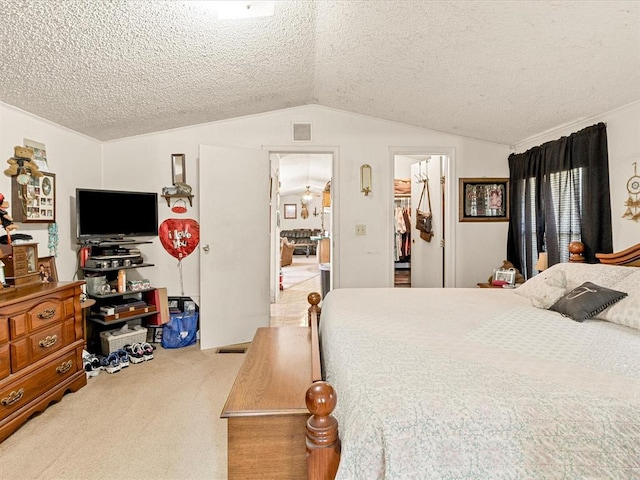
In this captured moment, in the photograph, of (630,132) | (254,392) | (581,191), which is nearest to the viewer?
(254,392)

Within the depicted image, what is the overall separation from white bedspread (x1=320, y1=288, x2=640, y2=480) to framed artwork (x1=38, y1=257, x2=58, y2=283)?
103 inches

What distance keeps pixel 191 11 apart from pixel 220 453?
7.84 ft

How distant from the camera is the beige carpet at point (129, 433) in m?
1.72

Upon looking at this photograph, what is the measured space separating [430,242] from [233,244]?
100 inches

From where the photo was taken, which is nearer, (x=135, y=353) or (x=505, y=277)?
(x=135, y=353)

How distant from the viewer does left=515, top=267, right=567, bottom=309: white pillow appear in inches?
80.0

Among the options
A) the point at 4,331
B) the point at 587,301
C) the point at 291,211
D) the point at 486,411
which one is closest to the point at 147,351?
the point at 4,331

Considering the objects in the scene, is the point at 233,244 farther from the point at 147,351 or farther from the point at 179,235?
the point at 147,351

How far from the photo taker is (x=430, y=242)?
4555 mm

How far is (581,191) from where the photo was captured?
2713mm

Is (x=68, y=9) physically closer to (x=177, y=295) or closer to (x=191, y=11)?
(x=191, y=11)

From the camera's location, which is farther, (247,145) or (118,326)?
(247,145)

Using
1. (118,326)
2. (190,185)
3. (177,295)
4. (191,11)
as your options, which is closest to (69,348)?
(118,326)

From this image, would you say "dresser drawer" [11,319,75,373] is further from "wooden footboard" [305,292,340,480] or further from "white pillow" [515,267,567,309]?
"white pillow" [515,267,567,309]
